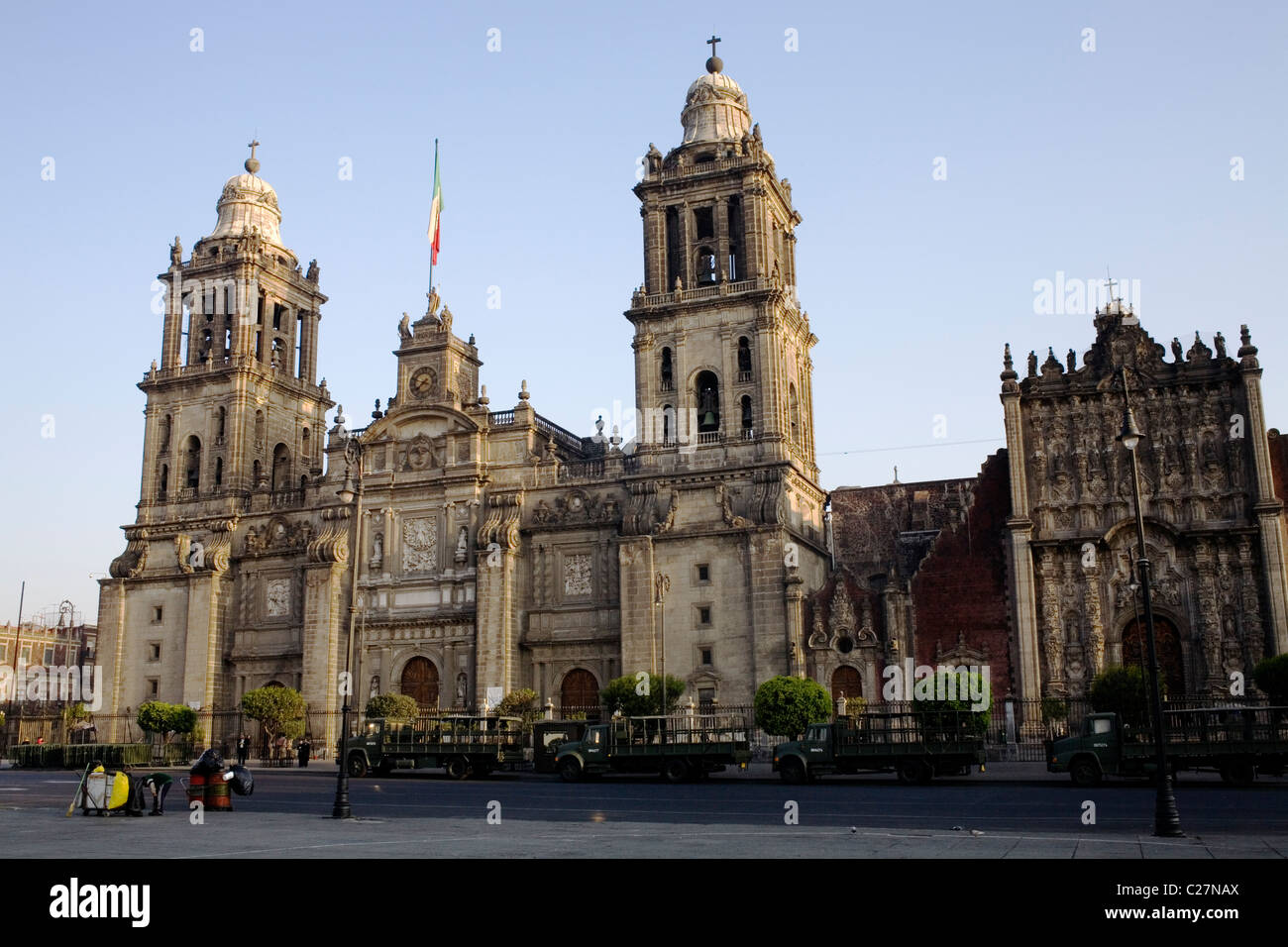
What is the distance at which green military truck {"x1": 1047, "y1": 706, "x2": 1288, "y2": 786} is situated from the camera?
30.9m

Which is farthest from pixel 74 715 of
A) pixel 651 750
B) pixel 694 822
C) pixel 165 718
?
pixel 694 822

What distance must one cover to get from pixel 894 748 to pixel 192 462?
1949 inches

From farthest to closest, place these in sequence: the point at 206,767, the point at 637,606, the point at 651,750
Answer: the point at 637,606 < the point at 651,750 < the point at 206,767

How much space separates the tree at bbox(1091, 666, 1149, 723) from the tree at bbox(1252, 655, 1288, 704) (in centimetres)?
340

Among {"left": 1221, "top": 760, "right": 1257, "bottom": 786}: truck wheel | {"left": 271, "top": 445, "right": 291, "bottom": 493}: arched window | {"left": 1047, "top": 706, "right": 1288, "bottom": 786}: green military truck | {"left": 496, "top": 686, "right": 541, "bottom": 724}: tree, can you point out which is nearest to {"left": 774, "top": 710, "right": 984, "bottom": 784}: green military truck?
{"left": 1047, "top": 706, "right": 1288, "bottom": 786}: green military truck

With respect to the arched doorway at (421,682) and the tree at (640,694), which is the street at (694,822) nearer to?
the tree at (640,694)

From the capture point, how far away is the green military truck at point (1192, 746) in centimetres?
3089

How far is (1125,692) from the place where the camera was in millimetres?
38688

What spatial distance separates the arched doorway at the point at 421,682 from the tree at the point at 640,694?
12.8m

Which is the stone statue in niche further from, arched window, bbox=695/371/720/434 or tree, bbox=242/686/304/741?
arched window, bbox=695/371/720/434

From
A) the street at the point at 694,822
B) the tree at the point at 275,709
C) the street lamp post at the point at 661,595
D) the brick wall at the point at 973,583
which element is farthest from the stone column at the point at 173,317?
the brick wall at the point at 973,583

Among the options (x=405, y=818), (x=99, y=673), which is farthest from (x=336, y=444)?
(x=405, y=818)

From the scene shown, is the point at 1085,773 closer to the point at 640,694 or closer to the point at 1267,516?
the point at 1267,516
